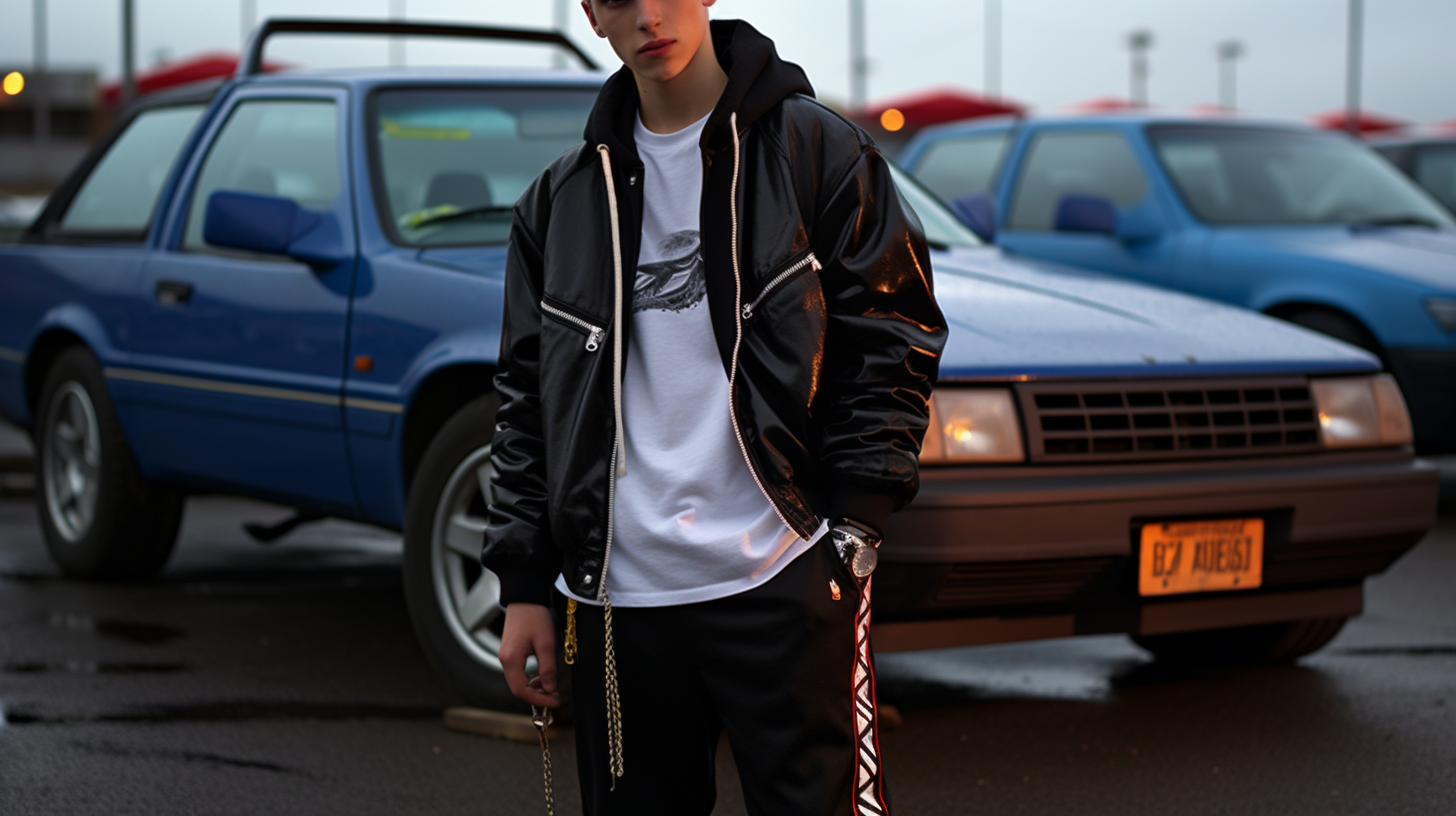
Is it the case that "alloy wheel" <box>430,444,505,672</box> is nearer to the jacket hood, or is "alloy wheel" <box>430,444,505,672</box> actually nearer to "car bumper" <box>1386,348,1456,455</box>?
the jacket hood

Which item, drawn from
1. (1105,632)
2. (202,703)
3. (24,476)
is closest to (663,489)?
(1105,632)

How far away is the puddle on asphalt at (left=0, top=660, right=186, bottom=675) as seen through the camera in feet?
16.1

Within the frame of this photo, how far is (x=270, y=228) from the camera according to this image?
4.85 meters

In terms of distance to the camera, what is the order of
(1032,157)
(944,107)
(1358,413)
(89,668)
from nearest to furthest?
(1358,413) < (89,668) < (1032,157) < (944,107)

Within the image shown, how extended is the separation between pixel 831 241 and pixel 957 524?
5.66 ft

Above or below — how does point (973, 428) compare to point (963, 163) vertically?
below

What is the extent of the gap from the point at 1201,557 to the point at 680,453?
2.28 metres

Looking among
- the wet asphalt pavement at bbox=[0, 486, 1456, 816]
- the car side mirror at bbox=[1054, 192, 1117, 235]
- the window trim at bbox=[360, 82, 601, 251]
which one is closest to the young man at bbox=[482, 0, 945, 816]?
the wet asphalt pavement at bbox=[0, 486, 1456, 816]

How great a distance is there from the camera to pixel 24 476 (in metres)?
9.15

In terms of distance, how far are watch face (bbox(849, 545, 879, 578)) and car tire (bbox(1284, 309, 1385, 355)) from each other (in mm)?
5675

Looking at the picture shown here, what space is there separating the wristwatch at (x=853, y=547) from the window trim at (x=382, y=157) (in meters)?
2.64

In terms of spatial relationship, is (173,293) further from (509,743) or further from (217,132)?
(509,743)

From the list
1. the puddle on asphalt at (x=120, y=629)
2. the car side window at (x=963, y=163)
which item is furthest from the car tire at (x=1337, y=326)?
the puddle on asphalt at (x=120, y=629)

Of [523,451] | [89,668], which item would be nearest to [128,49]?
[89,668]
